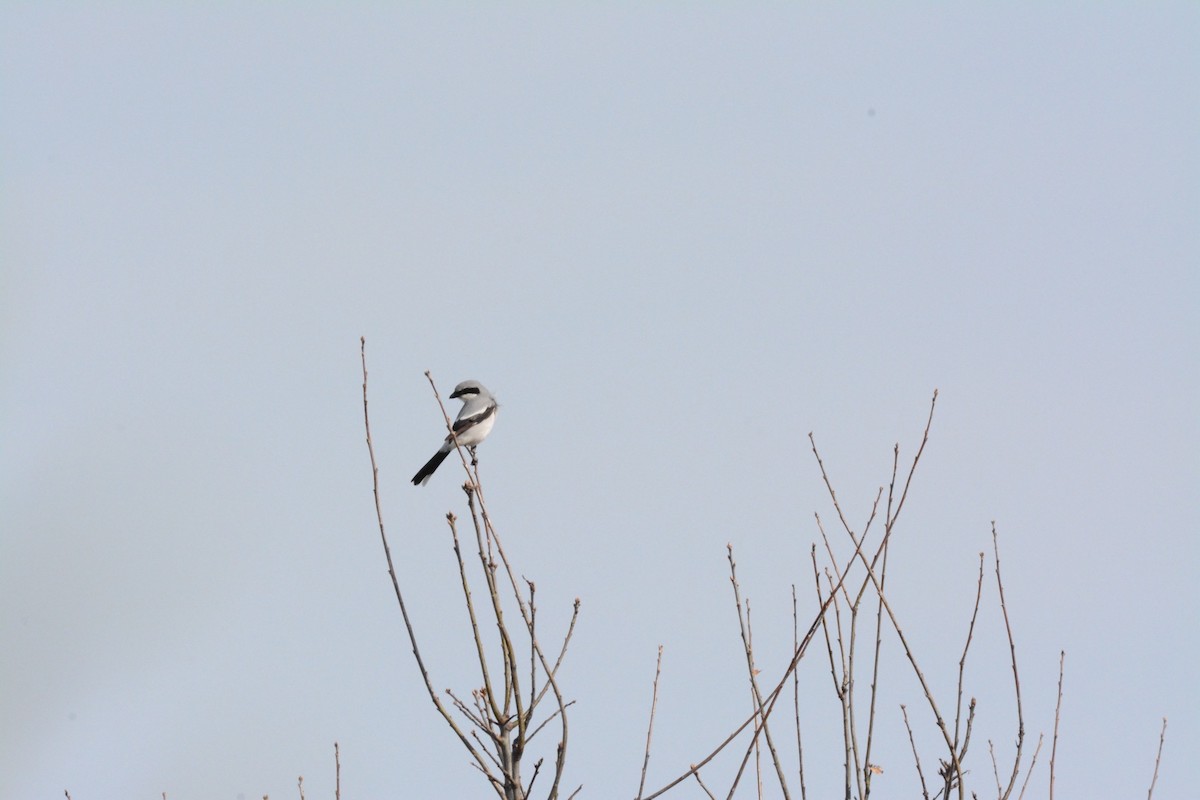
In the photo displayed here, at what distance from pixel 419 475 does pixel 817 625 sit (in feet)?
22.5

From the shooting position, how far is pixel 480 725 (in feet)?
15.6

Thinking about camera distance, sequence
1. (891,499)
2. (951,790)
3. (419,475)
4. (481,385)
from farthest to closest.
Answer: (481,385) < (419,475) < (891,499) < (951,790)

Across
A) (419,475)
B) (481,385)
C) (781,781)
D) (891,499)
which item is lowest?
(781,781)

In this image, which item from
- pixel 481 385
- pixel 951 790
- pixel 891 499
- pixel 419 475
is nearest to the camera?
pixel 951 790

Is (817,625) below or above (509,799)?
above

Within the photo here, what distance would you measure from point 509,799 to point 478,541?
916 mm

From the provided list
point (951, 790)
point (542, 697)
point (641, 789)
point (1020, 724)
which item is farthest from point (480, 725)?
point (1020, 724)

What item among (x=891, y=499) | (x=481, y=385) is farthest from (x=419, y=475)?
(x=891, y=499)

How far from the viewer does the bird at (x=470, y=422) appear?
1139 centimetres

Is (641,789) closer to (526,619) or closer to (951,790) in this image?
(526,619)

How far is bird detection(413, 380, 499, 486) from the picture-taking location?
11.4 m

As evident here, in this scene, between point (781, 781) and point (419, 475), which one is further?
point (419, 475)

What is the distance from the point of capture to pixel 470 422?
11422 mm

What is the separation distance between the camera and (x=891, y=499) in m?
5.57
